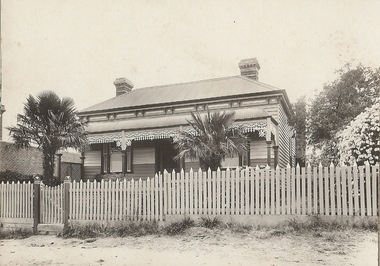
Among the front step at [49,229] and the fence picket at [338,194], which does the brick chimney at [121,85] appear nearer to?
the front step at [49,229]

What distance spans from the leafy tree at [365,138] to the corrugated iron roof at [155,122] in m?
4.66

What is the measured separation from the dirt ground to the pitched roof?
8912 millimetres

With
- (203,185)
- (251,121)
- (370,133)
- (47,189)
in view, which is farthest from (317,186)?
(47,189)

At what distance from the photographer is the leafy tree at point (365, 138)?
880 centimetres

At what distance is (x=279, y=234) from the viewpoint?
7789mm

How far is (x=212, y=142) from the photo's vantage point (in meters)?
10.3

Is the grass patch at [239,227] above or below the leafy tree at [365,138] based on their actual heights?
below

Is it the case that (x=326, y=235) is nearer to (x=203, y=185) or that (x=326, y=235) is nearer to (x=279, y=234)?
(x=279, y=234)

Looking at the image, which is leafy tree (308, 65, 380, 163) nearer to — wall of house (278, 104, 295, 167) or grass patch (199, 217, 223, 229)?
wall of house (278, 104, 295, 167)

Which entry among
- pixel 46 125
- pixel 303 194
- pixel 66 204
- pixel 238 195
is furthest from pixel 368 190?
pixel 46 125

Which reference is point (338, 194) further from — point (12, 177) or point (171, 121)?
point (12, 177)

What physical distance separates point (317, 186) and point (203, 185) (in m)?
2.70

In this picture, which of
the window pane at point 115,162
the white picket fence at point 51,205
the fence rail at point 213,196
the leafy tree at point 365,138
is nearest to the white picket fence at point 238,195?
the fence rail at point 213,196

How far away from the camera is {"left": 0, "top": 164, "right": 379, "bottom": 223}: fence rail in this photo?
7879mm
